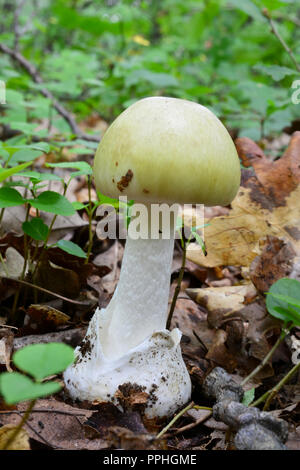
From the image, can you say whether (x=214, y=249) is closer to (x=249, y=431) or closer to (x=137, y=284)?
(x=137, y=284)

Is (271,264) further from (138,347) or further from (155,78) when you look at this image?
→ (155,78)

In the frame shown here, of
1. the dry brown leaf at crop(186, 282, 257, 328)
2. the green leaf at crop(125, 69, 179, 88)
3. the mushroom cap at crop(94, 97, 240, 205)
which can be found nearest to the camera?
the mushroom cap at crop(94, 97, 240, 205)

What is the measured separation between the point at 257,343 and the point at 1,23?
12.1 metres

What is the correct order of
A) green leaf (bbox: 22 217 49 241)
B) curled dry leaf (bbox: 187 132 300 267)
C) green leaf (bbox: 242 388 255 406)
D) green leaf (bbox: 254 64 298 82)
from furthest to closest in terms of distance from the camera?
green leaf (bbox: 254 64 298 82) < curled dry leaf (bbox: 187 132 300 267) < green leaf (bbox: 22 217 49 241) < green leaf (bbox: 242 388 255 406)

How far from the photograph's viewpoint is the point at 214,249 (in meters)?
2.86

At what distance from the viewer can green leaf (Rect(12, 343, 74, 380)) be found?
113 cm

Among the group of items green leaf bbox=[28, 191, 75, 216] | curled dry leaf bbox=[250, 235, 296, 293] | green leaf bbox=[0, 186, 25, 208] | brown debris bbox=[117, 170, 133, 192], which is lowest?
curled dry leaf bbox=[250, 235, 296, 293]

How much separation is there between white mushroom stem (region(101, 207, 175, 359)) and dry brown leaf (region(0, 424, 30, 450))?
585 mm

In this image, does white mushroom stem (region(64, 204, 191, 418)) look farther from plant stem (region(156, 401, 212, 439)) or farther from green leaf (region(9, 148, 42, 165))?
green leaf (region(9, 148, 42, 165))

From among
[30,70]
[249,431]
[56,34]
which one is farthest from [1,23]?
[249,431]

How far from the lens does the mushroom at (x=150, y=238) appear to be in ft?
5.39

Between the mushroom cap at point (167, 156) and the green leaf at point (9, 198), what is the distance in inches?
16.8

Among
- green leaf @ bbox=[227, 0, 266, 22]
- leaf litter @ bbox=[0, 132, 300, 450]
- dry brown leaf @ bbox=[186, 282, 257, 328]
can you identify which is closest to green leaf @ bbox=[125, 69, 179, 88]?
green leaf @ bbox=[227, 0, 266, 22]

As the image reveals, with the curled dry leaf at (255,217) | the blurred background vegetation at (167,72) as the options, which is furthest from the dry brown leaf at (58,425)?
the blurred background vegetation at (167,72)
